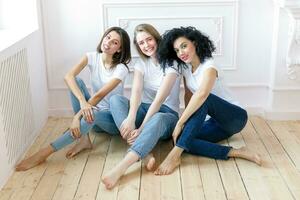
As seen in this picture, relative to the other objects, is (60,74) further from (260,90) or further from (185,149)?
(260,90)

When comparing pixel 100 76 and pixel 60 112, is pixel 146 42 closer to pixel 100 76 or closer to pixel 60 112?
pixel 100 76

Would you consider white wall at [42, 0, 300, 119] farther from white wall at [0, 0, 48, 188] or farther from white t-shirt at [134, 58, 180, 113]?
white t-shirt at [134, 58, 180, 113]

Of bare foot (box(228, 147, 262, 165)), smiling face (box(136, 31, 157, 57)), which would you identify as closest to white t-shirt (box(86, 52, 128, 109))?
smiling face (box(136, 31, 157, 57))

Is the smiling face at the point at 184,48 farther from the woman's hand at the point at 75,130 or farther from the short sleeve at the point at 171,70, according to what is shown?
the woman's hand at the point at 75,130

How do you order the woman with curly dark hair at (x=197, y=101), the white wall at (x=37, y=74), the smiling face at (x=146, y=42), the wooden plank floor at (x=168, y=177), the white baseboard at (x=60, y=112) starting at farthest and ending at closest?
Answer: the white baseboard at (x=60, y=112) → the white wall at (x=37, y=74) → the smiling face at (x=146, y=42) → the woman with curly dark hair at (x=197, y=101) → the wooden plank floor at (x=168, y=177)

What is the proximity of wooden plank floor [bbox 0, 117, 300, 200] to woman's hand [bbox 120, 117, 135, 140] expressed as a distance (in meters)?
0.18

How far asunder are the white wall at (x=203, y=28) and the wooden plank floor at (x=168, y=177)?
49cm

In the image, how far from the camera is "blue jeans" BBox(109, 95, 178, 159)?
2.41 m

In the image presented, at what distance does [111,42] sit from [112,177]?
2.68ft

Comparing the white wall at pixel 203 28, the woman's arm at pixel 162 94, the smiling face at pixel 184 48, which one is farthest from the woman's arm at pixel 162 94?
the white wall at pixel 203 28

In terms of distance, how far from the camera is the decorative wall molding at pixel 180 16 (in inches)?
119

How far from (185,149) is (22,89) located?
39.5 inches

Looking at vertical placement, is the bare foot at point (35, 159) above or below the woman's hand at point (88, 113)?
below

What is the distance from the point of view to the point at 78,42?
312cm
